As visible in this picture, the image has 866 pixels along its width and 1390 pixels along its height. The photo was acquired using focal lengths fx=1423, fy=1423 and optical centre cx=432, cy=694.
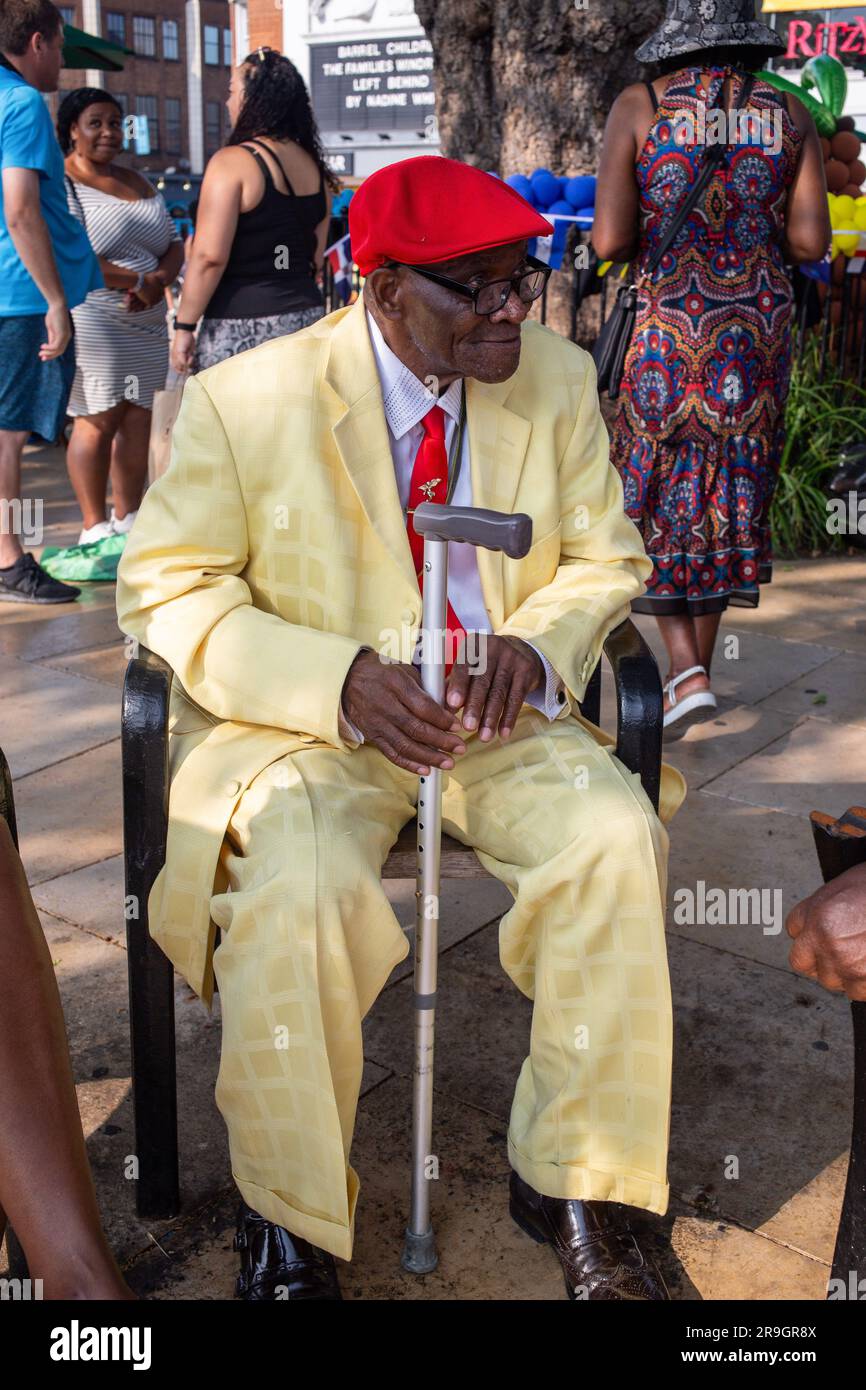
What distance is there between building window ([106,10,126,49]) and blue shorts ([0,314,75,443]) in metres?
56.6

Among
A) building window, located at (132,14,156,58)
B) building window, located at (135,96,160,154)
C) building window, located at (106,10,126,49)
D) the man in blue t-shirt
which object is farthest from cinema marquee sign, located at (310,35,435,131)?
building window, located at (132,14,156,58)

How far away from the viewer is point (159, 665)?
2506 millimetres

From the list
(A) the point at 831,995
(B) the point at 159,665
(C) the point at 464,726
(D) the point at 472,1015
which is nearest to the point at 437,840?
(C) the point at 464,726

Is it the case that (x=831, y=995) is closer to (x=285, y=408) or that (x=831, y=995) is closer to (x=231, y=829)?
(x=231, y=829)

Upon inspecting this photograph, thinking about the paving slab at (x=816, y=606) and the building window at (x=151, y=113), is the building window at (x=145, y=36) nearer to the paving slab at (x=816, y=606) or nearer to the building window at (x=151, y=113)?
the building window at (x=151, y=113)

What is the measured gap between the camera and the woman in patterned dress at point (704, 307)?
4355 mm

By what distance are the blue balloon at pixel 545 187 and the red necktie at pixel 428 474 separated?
469cm

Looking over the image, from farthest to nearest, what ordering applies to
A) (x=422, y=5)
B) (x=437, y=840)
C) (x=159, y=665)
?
(x=422, y=5) < (x=159, y=665) < (x=437, y=840)

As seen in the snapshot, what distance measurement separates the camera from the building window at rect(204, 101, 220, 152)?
59.5 m

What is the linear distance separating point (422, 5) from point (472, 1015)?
6.46 meters

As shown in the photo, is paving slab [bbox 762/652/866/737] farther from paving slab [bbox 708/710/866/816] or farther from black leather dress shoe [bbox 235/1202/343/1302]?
black leather dress shoe [bbox 235/1202/343/1302]

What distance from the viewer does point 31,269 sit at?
19.3 feet

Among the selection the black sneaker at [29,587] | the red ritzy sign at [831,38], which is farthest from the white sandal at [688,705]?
the red ritzy sign at [831,38]

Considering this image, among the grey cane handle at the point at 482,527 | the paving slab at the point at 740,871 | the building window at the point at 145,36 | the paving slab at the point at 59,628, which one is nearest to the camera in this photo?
the grey cane handle at the point at 482,527
